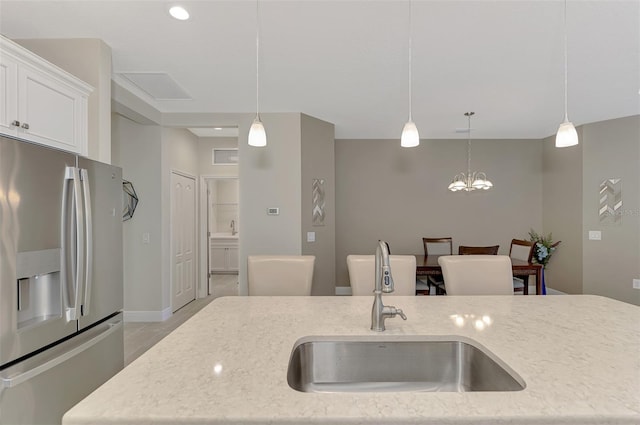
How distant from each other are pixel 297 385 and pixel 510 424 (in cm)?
70

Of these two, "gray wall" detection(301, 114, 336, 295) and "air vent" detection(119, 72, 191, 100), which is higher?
"air vent" detection(119, 72, 191, 100)

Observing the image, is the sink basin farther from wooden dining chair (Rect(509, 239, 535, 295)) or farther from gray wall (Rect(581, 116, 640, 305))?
gray wall (Rect(581, 116, 640, 305))

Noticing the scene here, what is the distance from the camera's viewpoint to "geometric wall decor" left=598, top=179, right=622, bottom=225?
4301 mm

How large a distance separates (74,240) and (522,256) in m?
4.69

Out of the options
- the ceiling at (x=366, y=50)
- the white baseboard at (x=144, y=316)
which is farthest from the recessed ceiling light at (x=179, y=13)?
the white baseboard at (x=144, y=316)

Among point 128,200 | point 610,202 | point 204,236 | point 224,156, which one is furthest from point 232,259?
point 610,202

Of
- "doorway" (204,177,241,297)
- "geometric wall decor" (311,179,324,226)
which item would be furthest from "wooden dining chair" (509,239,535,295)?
"doorway" (204,177,241,297)

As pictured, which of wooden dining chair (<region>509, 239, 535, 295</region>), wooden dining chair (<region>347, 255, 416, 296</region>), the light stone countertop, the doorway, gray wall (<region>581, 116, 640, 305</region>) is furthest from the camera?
the doorway

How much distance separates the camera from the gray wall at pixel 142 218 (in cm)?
397

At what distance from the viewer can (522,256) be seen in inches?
160

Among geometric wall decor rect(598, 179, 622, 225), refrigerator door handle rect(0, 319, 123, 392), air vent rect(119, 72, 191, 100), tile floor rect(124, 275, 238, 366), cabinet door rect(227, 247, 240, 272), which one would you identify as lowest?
tile floor rect(124, 275, 238, 366)

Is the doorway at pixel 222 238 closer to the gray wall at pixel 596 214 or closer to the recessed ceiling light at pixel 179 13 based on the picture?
the recessed ceiling light at pixel 179 13

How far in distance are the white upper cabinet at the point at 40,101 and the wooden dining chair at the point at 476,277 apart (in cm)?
269

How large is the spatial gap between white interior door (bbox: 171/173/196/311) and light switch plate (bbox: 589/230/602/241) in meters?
5.98
